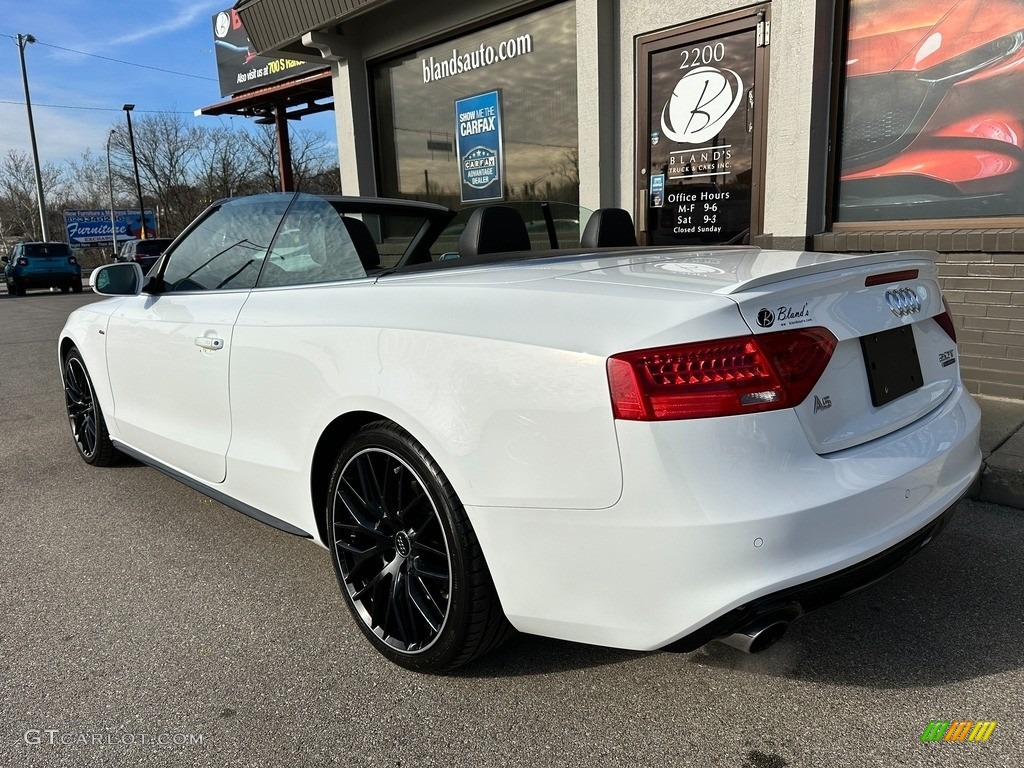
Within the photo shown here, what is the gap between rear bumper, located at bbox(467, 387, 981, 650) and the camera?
66.3 inches

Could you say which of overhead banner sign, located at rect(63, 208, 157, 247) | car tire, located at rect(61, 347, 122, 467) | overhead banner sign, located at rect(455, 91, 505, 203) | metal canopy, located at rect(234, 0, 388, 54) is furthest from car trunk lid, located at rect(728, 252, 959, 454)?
overhead banner sign, located at rect(63, 208, 157, 247)

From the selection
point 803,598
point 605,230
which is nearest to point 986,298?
point 605,230

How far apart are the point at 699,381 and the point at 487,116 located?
7.82 m

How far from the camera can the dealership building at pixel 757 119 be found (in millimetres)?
5102

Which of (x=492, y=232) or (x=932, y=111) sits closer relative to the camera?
(x=492, y=232)

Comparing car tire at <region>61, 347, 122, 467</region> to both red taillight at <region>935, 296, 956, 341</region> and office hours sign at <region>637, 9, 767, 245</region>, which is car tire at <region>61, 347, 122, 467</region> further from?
office hours sign at <region>637, 9, 767, 245</region>

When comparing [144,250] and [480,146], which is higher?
[480,146]

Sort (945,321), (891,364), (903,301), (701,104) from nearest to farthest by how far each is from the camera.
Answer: (891,364) → (903,301) → (945,321) → (701,104)

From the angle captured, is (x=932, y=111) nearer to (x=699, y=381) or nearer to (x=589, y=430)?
(x=699, y=381)

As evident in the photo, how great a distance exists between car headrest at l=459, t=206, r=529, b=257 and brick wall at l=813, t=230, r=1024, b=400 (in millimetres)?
3556

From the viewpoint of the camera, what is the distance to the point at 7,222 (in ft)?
221

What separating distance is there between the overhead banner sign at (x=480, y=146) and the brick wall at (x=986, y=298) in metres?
4.88

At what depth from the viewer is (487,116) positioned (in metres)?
8.82

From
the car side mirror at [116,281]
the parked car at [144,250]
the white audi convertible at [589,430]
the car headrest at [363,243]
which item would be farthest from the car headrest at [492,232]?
the parked car at [144,250]
